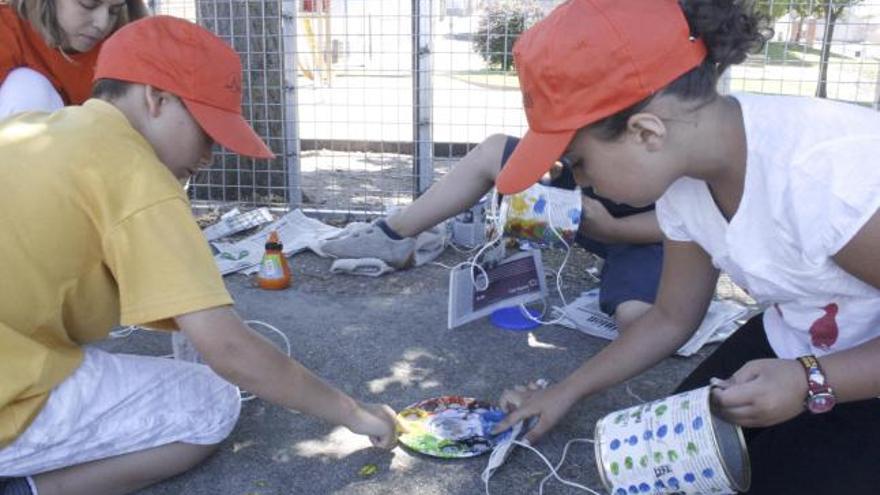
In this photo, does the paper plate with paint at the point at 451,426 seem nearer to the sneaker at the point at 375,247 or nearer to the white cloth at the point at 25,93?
the sneaker at the point at 375,247

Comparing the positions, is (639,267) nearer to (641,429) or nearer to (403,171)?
(641,429)

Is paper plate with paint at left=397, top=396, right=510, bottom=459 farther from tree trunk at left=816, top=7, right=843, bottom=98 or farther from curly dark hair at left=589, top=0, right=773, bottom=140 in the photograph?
tree trunk at left=816, top=7, right=843, bottom=98

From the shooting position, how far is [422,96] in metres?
4.13

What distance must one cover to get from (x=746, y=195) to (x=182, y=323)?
1.08 metres

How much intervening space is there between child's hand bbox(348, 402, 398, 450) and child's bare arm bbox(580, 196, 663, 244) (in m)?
1.01

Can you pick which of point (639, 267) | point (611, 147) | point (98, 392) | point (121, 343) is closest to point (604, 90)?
point (611, 147)

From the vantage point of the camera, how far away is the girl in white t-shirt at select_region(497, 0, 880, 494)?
1.34 m

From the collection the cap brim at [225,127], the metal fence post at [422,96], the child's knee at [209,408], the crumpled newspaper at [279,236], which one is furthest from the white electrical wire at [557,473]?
the metal fence post at [422,96]

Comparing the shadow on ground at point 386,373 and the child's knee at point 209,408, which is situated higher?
the child's knee at point 209,408

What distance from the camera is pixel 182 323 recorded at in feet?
5.15

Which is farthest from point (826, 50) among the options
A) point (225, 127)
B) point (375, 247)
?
point (225, 127)

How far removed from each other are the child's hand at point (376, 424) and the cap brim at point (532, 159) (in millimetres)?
654

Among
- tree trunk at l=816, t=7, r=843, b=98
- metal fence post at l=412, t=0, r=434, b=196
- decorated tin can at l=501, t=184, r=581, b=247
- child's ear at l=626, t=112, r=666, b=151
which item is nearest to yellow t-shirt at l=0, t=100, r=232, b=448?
child's ear at l=626, t=112, r=666, b=151

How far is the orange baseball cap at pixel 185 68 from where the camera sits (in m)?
1.67
